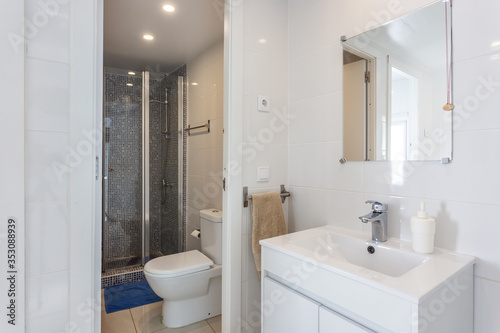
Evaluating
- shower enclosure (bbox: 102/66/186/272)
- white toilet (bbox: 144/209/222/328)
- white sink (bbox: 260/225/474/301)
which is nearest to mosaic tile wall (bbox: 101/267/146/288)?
shower enclosure (bbox: 102/66/186/272)

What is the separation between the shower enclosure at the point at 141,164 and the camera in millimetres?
2852

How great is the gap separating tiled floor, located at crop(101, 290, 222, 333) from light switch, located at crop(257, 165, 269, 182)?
113cm

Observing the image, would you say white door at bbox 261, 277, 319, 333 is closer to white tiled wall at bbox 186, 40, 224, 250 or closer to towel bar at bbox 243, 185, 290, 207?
towel bar at bbox 243, 185, 290, 207

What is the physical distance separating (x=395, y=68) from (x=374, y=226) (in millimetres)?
701

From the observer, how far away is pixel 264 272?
119cm

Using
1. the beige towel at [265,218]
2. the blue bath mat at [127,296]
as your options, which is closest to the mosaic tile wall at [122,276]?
the blue bath mat at [127,296]

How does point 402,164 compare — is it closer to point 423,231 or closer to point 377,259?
point 423,231

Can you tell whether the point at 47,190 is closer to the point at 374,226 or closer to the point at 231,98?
the point at 231,98

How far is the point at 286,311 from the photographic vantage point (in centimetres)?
107

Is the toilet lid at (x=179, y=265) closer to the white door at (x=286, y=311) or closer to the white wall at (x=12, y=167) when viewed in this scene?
the white door at (x=286, y=311)

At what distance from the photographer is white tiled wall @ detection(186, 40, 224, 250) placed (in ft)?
7.47

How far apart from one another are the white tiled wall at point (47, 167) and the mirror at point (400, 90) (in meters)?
1.23

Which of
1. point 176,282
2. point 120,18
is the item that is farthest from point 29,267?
point 120,18

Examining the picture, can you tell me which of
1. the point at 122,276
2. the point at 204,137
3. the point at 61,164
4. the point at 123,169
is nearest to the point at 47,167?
the point at 61,164
